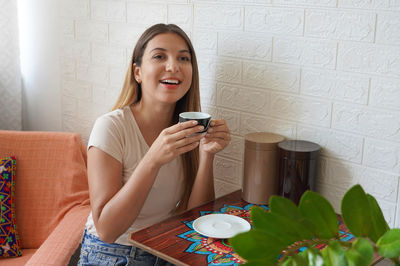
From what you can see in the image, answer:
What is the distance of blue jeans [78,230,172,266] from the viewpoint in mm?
1486

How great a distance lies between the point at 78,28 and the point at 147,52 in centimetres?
79

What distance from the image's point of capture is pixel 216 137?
1525 millimetres

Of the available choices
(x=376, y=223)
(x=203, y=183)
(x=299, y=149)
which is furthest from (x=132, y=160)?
(x=376, y=223)

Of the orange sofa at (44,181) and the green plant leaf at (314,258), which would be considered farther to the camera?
the orange sofa at (44,181)

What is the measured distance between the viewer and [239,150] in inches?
67.4

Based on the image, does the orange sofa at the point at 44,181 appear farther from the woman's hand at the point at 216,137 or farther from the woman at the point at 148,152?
the woman's hand at the point at 216,137

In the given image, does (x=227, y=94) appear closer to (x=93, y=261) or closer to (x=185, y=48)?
(x=185, y=48)

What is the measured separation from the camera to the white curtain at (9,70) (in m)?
2.26

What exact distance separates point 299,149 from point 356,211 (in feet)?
3.18

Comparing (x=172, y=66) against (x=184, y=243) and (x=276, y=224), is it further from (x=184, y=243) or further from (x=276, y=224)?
(x=276, y=224)

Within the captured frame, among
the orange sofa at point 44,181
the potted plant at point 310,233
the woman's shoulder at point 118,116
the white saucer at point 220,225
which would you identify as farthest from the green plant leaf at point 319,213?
the orange sofa at point 44,181

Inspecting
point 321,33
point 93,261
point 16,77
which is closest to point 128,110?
point 93,261

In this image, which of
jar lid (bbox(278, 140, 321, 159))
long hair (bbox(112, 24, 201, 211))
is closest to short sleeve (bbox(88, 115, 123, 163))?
long hair (bbox(112, 24, 201, 211))

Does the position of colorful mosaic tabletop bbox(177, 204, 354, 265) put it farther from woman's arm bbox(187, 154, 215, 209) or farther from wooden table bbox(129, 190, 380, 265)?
woman's arm bbox(187, 154, 215, 209)
